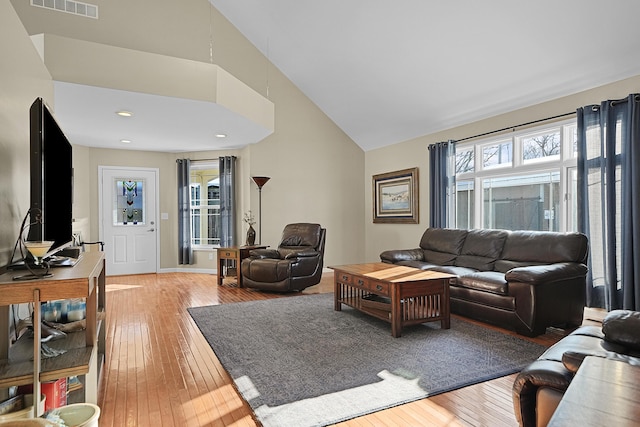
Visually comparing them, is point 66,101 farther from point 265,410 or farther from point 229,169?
point 265,410

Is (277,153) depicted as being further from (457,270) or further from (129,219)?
(457,270)

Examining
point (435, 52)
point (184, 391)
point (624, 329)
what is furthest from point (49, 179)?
point (435, 52)

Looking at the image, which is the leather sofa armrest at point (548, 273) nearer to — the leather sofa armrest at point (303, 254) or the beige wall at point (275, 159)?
the leather sofa armrest at point (303, 254)

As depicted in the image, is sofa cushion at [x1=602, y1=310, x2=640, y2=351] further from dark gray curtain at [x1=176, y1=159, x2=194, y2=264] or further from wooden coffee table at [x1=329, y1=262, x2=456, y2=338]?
dark gray curtain at [x1=176, y1=159, x2=194, y2=264]

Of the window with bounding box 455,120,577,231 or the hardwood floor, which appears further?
the window with bounding box 455,120,577,231

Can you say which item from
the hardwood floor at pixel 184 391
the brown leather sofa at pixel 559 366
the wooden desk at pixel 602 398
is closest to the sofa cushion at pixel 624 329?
the brown leather sofa at pixel 559 366

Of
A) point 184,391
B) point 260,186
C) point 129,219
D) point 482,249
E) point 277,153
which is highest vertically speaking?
point 277,153

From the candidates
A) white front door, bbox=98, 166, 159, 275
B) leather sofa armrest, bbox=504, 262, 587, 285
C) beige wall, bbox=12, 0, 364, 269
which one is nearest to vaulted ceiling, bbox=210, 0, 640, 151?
beige wall, bbox=12, 0, 364, 269

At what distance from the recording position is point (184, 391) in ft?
7.57

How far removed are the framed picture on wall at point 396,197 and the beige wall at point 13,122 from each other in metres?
5.22

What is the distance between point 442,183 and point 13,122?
5035mm

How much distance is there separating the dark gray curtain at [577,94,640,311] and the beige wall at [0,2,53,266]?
4848mm

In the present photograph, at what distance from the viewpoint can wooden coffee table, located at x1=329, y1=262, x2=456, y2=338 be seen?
3254mm

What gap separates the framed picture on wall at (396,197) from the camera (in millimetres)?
6343
